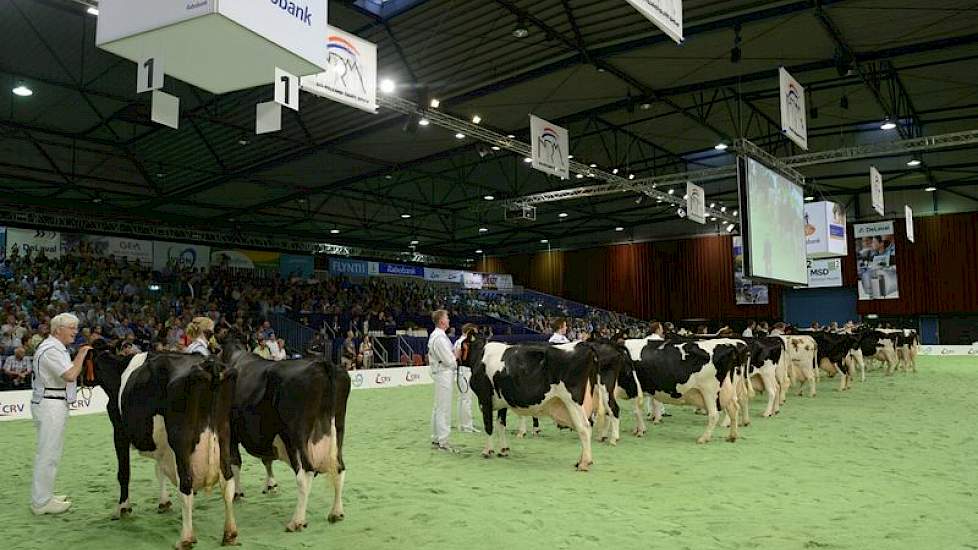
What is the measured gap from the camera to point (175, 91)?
14992 mm

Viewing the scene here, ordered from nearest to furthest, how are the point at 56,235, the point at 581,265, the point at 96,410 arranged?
the point at 96,410
the point at 56,235
the point at 581,265

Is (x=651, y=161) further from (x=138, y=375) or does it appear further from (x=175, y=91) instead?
(x=138, y=375)

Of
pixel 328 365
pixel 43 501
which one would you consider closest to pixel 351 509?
pixel 328 365

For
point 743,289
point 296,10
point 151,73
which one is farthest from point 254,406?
point 743,289

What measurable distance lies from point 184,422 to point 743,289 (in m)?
35.5

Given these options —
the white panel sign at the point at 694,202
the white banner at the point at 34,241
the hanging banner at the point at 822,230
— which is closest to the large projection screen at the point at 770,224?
the hanging banner at the point at 822,230

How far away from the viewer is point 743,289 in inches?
1427

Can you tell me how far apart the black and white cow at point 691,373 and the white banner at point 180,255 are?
21049 mm

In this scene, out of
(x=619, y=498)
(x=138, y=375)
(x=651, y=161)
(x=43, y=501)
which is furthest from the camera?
(x=651, y=161)

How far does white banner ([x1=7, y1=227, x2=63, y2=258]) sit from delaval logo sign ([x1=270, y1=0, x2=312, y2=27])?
21.5 meters

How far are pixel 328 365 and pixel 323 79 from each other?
5.22m

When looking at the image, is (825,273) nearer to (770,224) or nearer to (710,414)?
(770,224)

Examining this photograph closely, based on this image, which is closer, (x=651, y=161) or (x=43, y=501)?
(x=43, y=501)

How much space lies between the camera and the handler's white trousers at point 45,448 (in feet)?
17.3
